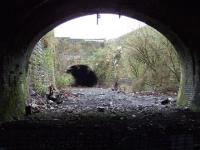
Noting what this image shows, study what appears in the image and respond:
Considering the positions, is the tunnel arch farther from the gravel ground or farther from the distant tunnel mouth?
the distant tunnel mouth

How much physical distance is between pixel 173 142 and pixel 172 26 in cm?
609

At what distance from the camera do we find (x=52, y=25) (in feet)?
40.0

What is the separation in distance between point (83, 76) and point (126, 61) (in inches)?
414

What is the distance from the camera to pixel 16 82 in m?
10.8

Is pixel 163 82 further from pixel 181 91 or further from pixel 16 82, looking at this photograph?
pixel 16 82

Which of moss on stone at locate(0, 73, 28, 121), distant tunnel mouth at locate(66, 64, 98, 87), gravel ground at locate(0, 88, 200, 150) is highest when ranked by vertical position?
distant tunnel mouth at locate(66, 64, 98, 87)

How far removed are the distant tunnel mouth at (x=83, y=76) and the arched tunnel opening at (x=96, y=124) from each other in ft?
71.0

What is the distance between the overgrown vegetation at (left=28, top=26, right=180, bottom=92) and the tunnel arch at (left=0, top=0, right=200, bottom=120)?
3.41m

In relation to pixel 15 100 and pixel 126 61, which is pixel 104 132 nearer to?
pixel 15 100

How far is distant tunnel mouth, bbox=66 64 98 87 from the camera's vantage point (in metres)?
35.1

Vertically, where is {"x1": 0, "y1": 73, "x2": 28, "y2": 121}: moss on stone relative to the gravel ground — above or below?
above

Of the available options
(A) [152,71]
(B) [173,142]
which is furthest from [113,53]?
(B) [173,142]

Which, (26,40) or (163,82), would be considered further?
(163,82)

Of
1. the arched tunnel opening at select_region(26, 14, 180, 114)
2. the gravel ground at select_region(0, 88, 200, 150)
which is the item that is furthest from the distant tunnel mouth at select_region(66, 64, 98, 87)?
the gravel ground at select_region(0, 88, 200, 150)
